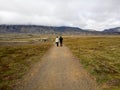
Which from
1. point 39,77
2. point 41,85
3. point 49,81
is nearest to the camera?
point 41,85

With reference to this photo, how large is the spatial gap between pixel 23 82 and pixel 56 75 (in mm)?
2848

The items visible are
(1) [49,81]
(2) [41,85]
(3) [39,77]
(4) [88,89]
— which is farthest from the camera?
(3) [39,77]

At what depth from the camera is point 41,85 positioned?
12.6 m

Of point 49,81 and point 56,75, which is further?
point 56,75

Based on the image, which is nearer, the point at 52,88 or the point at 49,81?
the point at 52,88

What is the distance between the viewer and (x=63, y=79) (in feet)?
46.6

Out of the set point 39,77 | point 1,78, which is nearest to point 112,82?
point 39,77

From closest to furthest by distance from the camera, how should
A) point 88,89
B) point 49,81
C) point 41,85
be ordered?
point 88,89, point 41,85, point 49,81

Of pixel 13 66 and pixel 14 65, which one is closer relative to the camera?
pixel 13 66

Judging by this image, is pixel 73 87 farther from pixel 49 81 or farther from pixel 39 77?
pixel 39 77

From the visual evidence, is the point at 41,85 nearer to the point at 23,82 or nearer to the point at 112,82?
the point at 23,82

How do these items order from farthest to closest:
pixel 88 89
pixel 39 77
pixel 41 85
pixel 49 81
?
pixel 39 77
pixel 49 81
pixel 41 85
pixel 88 89

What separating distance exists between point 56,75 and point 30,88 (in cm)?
371

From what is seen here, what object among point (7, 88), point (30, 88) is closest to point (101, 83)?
point (30, 88)
